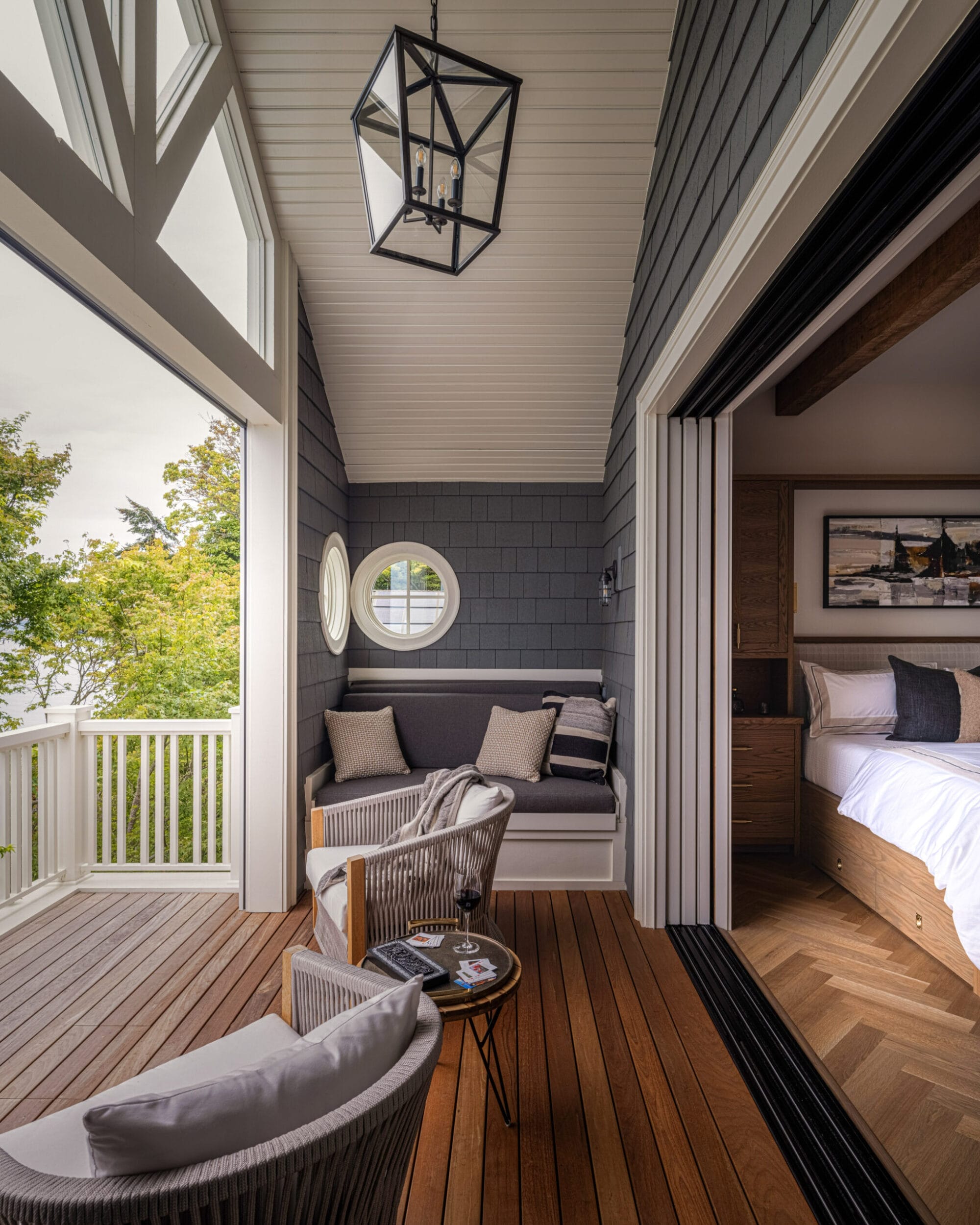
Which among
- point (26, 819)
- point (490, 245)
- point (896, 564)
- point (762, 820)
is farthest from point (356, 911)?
point (896, 564)

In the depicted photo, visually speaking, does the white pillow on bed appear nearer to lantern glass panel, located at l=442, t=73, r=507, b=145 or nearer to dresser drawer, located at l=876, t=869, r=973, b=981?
dresser drawer, located at l=876, t=869, r=973, b=981

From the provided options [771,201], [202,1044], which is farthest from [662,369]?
[202,1044]

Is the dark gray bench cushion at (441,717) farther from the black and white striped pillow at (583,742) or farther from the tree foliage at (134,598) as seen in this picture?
the tree foliage at (134,598)

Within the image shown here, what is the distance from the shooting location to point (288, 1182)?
1107mm

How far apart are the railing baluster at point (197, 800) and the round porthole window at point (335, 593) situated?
100cm

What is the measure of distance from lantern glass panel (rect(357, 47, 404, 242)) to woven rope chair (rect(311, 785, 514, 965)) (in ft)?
6.58

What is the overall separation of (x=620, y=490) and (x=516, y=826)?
206 centimetres

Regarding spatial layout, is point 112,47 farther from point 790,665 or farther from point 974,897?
point 790,665

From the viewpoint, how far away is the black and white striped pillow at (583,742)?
4.36 metres

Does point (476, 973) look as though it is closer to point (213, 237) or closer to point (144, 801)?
point (144, 801)

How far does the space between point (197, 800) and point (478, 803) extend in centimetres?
226

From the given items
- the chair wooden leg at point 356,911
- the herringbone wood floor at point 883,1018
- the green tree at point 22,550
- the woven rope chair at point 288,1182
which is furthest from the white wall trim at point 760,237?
the green tree at point 22,550

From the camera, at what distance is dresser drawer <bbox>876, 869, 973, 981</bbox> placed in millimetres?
3066

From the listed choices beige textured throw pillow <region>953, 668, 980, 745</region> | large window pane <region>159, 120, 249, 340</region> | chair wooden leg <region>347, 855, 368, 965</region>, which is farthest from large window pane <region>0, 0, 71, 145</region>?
beige textured throw pillow <region>953, 668, 980, 745</region>
